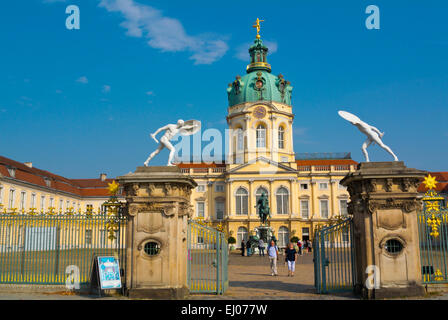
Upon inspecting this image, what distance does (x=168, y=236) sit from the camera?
12.1m

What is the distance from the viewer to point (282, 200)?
56.1 meters

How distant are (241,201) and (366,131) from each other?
1744 inches

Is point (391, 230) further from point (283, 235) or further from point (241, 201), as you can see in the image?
point (241, 201)

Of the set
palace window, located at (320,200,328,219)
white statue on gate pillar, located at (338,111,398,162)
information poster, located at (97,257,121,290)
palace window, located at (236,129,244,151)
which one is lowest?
information poster, located at (97,257,121,290)

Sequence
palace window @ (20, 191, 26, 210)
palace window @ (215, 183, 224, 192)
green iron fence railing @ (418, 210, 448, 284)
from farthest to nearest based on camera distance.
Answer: palace window @ (215, 183, 224, 192) < palace window @ (20, 191, 26, 210) < green iron fence railing @ (418, 210, 448, 284)

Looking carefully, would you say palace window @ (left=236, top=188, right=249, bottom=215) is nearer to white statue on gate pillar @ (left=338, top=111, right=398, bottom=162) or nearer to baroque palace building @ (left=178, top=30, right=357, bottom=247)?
baroque palace building @ (left=178, top=30, right=357, bottom=247)

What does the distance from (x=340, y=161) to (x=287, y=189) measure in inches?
475

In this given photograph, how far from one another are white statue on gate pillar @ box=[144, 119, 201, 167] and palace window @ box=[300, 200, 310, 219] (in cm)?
4667

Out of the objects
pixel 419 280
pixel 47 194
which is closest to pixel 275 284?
pixel 419 280

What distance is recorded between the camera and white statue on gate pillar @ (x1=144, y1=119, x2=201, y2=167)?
509 inches

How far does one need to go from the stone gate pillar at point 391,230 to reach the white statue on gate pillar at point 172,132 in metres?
5.11

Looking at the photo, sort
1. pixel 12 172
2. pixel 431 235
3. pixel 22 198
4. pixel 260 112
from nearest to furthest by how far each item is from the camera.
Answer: pixel 431 235, pixel 12 172, pixel 22 198, pixel 260 112

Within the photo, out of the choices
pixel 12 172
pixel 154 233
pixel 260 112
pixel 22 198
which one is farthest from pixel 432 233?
pixel 260 112

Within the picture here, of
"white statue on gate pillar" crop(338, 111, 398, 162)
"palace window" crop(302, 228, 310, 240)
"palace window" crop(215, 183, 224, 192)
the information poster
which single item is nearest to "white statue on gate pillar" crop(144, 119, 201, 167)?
the information poster
